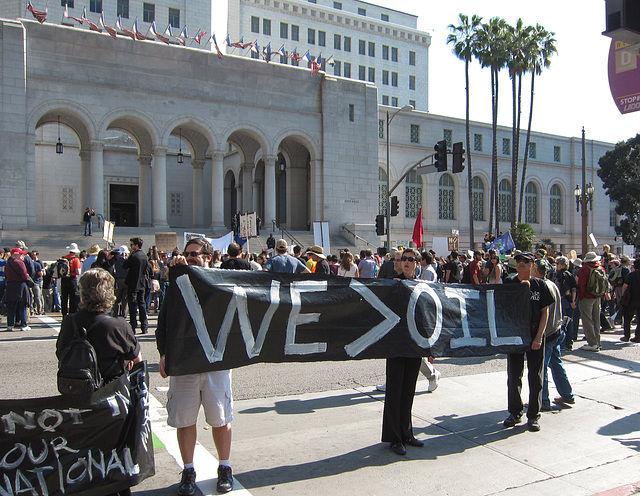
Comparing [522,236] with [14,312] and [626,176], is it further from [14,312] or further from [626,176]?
[14,312]

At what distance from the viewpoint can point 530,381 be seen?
6.02 m

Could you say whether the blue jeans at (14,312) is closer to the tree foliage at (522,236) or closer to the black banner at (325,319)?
the black banner at (325,319)

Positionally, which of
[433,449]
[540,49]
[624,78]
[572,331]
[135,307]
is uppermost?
[540,49]

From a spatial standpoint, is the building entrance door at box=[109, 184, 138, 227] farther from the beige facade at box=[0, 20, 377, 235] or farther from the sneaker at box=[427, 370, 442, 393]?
the sneaker at box=[427, 370, 442, 393]

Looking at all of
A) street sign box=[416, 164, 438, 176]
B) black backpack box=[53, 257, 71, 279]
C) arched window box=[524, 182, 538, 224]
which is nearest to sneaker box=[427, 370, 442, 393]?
black backpack box=[53, 257, 71, 279]

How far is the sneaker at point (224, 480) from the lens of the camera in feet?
14.1

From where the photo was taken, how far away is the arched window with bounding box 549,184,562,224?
50103 mm

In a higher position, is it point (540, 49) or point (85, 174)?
point (540, 49)

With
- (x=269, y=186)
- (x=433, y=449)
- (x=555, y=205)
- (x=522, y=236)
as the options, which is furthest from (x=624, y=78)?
(x=555, y=205)

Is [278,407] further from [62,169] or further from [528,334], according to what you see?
[62,169]

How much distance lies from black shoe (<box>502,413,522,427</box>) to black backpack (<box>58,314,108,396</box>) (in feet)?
14.1

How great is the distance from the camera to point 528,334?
6.02 metres

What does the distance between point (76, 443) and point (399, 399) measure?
9.40 ft

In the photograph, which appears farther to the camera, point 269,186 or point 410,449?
point 269,186
